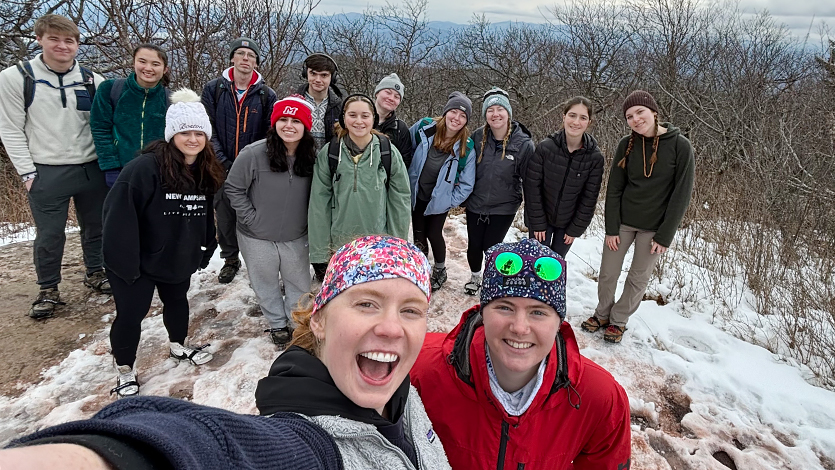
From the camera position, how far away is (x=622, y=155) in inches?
136

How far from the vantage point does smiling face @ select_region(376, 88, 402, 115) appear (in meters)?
3.84

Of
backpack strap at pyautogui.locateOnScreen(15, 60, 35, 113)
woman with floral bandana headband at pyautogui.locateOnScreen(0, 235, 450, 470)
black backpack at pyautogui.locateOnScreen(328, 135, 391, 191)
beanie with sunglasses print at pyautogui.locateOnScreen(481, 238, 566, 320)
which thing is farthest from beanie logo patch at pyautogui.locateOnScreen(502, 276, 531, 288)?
backpack strap at pyautogui.locateOnScreen(15, 60, 35, 113)

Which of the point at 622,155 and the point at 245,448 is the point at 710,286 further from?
the point at 245,448

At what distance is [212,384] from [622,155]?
3.64 metres

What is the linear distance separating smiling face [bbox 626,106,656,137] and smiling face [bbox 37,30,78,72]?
14.6ft

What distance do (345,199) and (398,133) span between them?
3.78ft

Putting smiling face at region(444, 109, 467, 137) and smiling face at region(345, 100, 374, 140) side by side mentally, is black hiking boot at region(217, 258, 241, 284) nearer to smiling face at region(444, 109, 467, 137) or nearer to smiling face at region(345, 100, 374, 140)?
smiling face at region(345, 100, 374, 140)

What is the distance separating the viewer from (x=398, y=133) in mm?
4020

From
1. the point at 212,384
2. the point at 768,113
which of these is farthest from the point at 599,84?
the point at 212,384

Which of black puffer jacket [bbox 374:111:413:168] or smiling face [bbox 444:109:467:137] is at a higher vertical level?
smiling face [bbox 444:109:467:137]

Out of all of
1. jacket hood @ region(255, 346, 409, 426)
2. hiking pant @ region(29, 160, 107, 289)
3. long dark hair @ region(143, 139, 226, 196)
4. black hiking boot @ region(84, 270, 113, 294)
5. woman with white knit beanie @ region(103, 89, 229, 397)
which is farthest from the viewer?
black hiking boot @ region(84, 270, 113, 294)

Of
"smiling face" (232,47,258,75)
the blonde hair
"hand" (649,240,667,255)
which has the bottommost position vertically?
"hand" (649,240,667,255)

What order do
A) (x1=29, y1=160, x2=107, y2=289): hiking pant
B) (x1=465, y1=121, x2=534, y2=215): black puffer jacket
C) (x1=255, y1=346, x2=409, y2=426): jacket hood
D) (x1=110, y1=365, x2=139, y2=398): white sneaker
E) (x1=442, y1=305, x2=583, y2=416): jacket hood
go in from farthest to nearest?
(x1=465, y1=121, x2=534, y2=215): black puffer jacket → (x1=29, y1=160, x2=107, y2=289): hiking pant → (x1=110, y1=365, x2=139, y2=398): white sneaker → (x1=442, y1=305, x2=583, y2=416): jacket hood → (x1=255, y1=346, x2=409, y2=426): jacket hood

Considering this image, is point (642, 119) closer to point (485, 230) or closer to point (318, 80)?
point (485, 230)
